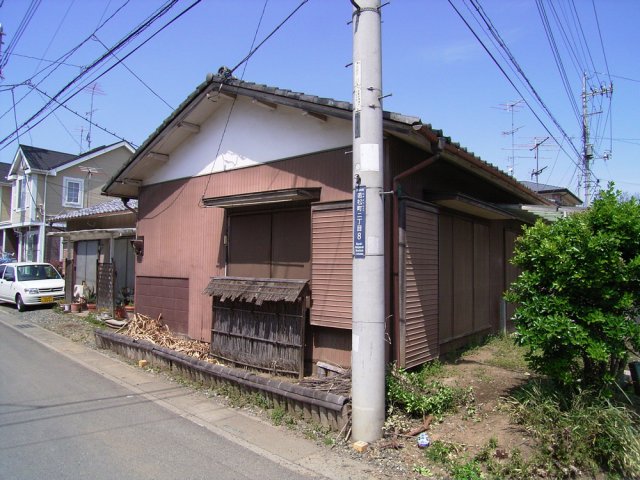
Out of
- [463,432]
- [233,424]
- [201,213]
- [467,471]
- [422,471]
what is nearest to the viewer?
[467,471]

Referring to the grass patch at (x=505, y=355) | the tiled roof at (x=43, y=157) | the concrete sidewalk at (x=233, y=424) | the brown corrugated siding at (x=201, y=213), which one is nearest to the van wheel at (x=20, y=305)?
the brown corrugated siding at (x=201, y=213)

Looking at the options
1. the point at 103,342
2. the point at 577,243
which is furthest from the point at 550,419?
the point at 103,342

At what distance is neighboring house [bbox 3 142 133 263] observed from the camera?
25266 mm

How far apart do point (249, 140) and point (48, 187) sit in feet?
72.2

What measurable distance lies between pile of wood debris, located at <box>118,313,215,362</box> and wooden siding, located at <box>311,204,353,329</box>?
286 centimetres

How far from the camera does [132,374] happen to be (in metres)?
8.01

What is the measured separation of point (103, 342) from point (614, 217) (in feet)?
32.1

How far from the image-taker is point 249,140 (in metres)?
8.69

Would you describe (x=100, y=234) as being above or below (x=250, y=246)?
above

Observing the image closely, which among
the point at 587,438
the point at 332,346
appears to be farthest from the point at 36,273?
the point at 587,438

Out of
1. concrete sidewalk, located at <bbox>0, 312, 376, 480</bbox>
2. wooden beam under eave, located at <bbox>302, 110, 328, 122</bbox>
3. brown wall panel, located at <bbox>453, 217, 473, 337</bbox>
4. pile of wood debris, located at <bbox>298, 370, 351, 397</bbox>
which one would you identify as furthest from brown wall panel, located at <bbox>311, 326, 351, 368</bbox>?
wooden beam under eave, located at <bbox>302, 110, 328, 122</bbox>

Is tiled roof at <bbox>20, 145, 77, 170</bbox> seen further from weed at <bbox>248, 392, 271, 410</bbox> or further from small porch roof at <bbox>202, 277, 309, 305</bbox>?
weed at <bbox>248, 392, 271, 410</bbox>

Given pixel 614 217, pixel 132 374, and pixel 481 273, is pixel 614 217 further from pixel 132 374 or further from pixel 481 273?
pixel 132 374

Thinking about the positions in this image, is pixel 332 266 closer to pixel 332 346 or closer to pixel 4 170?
pixel 332 346
